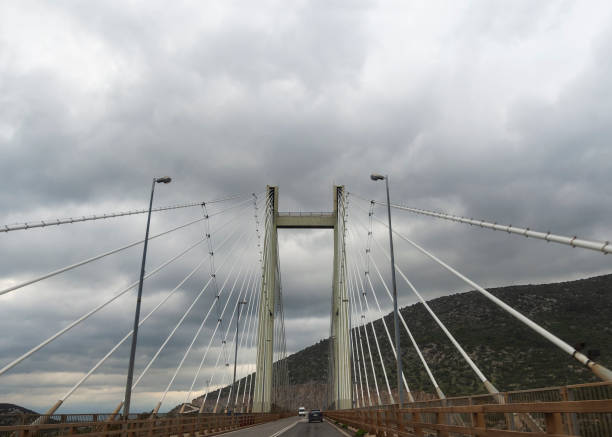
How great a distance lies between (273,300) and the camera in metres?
55.1

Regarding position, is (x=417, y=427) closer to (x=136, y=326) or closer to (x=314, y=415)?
(x=136, y=326)

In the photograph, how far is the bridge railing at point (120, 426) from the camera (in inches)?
412

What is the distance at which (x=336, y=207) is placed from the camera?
55.2 meters

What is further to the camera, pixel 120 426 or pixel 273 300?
pixel 273 300

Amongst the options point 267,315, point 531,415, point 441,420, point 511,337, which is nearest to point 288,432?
point 441,420

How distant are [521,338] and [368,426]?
178 ft

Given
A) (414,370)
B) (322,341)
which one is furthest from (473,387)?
(322,341)

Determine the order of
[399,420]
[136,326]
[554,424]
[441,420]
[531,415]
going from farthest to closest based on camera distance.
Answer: [136,326], [399,420], [441,420], [531,415], [554,424]

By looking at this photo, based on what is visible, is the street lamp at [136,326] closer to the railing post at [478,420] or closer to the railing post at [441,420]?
the railing post at [441,420]

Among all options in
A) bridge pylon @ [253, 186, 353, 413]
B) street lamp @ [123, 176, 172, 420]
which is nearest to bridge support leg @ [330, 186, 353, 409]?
bridge pylon @ [253, 186, 353, 413]

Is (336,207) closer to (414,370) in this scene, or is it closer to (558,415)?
A: (414,370)

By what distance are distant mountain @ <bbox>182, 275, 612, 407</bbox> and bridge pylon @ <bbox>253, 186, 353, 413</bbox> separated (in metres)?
12.7

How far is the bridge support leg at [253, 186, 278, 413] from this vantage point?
4838cm

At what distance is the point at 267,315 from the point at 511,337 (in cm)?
3675
